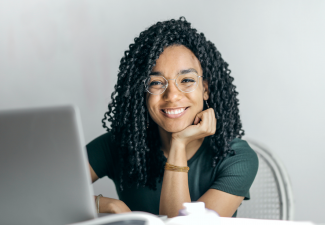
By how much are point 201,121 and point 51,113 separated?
30.9 inches

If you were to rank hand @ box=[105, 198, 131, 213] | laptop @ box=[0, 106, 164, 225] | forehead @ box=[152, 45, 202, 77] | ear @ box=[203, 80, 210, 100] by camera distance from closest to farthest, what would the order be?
laptop @ box=[0, 106, 164, 225], hand @ box=[105, 198, 131, 213], forehead @ box=[152, 45, 202, 77], ear @ box=[203, 80, 210, 100]

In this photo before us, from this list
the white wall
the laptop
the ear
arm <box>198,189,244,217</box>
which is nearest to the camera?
the laptop

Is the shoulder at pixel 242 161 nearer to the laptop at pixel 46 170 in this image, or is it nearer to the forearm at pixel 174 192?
the forearm at pixel 174 192

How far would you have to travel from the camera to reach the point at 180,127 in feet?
4.16

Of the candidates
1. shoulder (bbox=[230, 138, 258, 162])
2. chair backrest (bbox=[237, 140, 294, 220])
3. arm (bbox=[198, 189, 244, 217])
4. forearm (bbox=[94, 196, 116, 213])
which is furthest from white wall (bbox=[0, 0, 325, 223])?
forearm (bbox=[94, 196, 116, 213])

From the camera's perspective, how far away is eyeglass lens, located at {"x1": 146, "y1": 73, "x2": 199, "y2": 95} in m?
1.23

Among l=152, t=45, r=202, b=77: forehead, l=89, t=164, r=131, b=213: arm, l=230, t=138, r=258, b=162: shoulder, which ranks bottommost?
l=89, t=164, r=131, b=213: arm

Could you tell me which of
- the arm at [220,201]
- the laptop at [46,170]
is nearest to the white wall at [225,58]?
the arm at [220,201]

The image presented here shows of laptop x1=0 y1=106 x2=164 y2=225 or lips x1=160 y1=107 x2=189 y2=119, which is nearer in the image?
laptop x1=0 y1=106 x2=164 y2=225

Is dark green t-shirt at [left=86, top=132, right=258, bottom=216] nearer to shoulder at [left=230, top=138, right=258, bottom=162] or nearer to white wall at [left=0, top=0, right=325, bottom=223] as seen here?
shoulder at [left=230, top=138, right=258, bottom=162]

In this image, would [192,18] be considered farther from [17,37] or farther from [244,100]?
[17,37]

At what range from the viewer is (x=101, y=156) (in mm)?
1414

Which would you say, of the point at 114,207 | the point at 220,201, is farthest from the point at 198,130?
the point at 114,207

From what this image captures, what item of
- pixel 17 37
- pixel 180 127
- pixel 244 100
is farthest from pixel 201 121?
pixel 17 37
